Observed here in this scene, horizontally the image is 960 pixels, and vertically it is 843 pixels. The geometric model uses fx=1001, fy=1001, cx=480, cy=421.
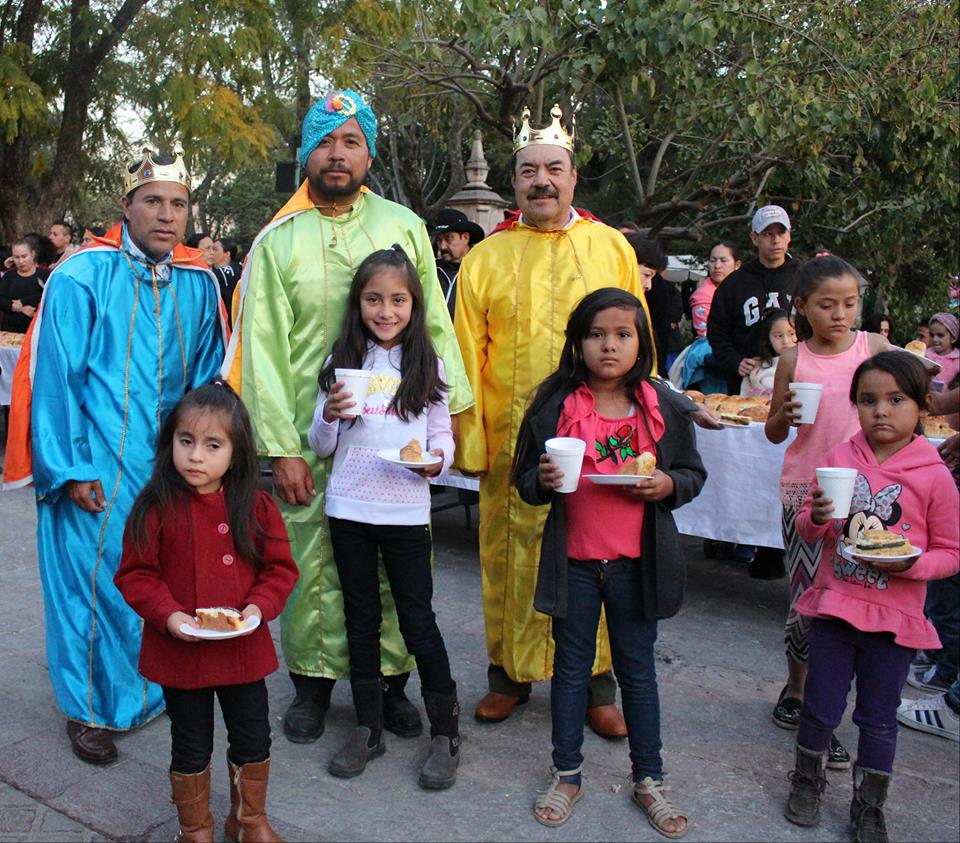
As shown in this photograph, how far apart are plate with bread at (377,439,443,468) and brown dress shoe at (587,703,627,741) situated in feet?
3.83

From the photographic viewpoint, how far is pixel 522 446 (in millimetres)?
3107

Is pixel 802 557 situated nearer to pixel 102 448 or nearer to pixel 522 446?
pixel 522 446

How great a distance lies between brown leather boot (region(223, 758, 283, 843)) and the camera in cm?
274

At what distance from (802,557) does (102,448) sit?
7.98 ft

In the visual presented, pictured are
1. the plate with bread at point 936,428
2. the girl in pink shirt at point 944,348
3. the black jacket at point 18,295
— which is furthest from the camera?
the black jacket at point 18,295

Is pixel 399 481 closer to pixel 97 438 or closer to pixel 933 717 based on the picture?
pixel 97 438

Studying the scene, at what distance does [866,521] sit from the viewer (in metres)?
2.88

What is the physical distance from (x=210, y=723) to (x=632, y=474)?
1347 millimetres

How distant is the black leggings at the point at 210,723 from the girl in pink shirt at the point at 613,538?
85 cm

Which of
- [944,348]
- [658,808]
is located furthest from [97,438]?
[944,348]

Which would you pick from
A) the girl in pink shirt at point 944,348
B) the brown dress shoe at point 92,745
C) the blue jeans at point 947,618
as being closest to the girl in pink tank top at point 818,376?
the blue jeans at point 947,618

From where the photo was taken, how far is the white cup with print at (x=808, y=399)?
3178 millimetres

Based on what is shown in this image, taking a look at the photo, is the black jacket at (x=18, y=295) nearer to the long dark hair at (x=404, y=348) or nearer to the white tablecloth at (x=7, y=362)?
the white tablecloth at (x=7, y=362)

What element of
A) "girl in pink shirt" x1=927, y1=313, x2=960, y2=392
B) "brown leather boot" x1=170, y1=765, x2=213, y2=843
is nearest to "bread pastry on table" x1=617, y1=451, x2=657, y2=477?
"brown leather boot" x1=170, y1=765, x2=213, y2=843
